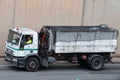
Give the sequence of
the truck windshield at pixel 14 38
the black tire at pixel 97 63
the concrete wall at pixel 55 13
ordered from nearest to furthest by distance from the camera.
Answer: the truck windshield at pixel 14 38
the black tire at pixel 97 63
the concrete wall at pixel 55 13

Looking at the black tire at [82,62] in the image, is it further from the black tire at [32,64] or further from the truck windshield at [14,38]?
the truck windshield at [14,38]

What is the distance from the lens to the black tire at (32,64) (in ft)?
80.0

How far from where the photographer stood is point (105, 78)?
77.6 ft

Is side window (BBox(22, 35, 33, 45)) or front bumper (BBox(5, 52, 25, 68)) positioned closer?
front bumper (BBox(5, 52, 25, 68))

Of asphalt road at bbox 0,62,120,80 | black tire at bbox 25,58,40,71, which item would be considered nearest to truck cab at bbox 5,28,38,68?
black tire at bbox 25,58,40,71

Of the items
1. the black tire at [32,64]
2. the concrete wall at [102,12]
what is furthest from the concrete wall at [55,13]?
the black tire at [32,64]

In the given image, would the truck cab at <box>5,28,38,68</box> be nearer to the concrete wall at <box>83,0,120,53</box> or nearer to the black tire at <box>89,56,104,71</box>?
the black tire at <box>89,56,104,71</box>

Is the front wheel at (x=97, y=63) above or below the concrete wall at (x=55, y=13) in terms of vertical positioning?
below

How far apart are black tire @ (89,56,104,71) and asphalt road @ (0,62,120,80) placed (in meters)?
0.28

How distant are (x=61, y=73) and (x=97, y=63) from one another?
238 centimetres

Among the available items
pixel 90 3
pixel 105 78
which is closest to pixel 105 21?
pixel 90 3

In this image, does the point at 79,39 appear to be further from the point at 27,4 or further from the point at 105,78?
the point at 27,4

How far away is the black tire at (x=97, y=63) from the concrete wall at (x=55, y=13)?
451 centimetres

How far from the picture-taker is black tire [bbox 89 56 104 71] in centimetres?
2562
